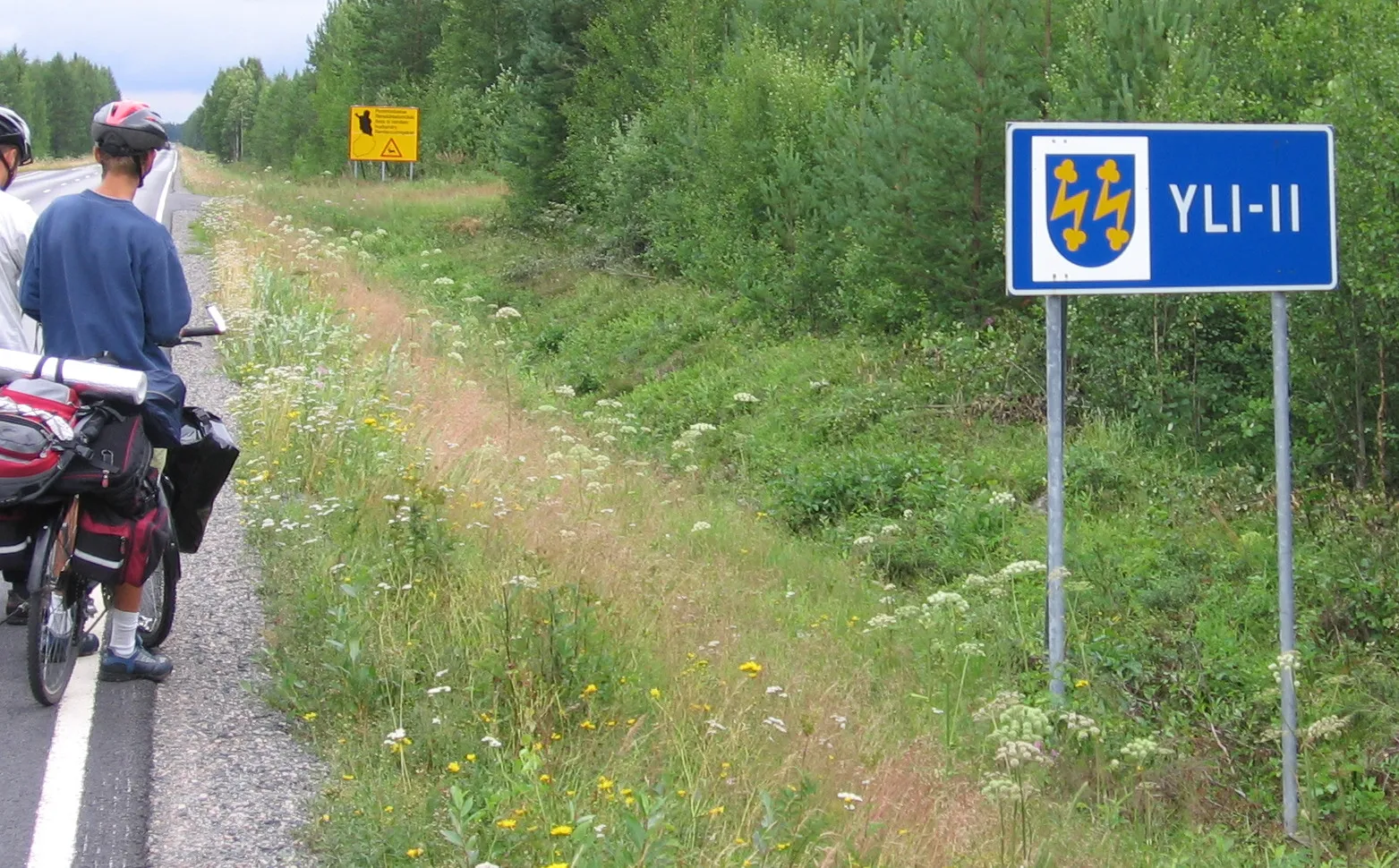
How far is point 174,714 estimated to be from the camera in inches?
194

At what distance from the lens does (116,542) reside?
16.0ft

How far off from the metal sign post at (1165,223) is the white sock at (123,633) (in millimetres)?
3337

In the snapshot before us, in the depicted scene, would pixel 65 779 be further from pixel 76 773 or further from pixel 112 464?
pixel 112 464

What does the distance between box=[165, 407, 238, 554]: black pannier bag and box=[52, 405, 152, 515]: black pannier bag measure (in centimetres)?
34

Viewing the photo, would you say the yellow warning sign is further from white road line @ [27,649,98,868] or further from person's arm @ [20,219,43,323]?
white road line @ [27,649,98,868]

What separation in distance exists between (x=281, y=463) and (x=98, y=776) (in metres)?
3.94

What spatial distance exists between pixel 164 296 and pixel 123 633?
1.25 metres

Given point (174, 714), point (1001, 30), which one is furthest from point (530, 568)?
point (1001, 30)

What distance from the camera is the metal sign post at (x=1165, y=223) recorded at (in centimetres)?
488

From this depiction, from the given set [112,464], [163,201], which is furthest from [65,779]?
[163,201]

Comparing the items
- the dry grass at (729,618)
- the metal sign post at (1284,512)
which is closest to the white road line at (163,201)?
the dry grass at (729,618)

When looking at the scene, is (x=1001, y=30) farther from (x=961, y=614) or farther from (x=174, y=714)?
(x=174, y=714)

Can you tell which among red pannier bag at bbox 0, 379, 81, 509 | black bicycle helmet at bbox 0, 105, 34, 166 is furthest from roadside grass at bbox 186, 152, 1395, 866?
black bicycle helmet at bbox 0, 105, 34, 166

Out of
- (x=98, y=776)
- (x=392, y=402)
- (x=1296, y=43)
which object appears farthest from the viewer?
(x=1296, y=43)
